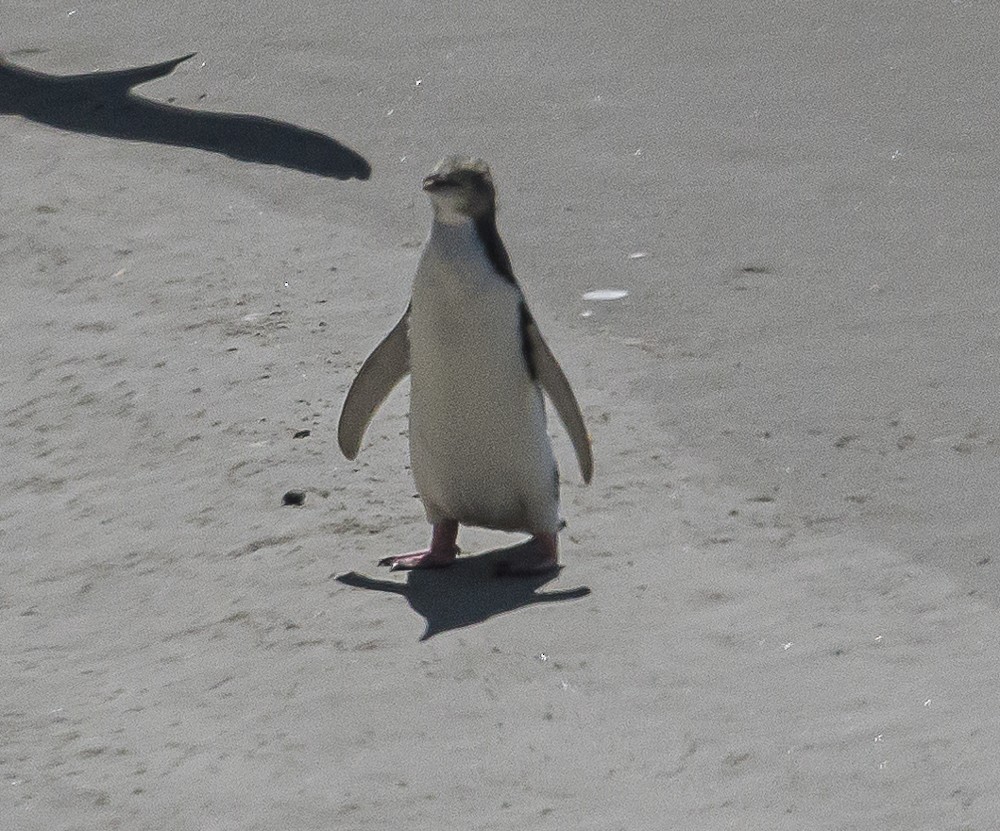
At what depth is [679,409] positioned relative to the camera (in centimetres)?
519

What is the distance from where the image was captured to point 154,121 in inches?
307

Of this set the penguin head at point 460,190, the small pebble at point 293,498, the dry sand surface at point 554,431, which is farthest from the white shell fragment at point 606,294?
the penguin head at point 460,190

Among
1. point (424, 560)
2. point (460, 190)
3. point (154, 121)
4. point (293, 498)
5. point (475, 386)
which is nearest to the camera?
point (460, 190)

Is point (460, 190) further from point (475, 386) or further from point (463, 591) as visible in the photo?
point (463, 591)

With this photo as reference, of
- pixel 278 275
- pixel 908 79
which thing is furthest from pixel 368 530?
pixel 908 79

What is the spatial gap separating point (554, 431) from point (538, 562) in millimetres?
854

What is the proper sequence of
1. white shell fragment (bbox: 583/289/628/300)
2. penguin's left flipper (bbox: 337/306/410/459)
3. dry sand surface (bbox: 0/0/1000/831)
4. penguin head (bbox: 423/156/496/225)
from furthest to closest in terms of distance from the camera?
white shell fragment (bbox: 583/289/628/300)
penguin's left flipper (bbox: 337/306/410/459)
penguin head (bbox: 423/156/496/225)
dry sand surface (bbox: 0/0/1000/831)

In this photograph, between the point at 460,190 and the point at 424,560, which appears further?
the point at 424,560

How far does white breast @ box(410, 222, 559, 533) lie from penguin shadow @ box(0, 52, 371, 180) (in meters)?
3.01

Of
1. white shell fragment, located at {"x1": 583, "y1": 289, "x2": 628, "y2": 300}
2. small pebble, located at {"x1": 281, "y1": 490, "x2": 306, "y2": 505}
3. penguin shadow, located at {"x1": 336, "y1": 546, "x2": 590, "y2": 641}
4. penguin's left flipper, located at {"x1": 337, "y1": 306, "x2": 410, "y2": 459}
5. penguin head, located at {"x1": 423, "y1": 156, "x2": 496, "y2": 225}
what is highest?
penguin head, located at {"x1": 423, "y1": 156, "x2": 496, "y2": 225}

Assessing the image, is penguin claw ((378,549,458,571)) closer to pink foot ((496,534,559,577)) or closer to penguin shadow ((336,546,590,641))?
penguin shadow ((336,546,590,641))

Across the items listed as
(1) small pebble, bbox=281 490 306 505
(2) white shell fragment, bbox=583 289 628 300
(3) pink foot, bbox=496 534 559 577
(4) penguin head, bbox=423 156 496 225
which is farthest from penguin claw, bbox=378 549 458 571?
(2) white shell fragment, bbox=583 289 628 300

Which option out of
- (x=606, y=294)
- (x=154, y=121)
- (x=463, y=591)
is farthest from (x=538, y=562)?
(x=154, y=121)

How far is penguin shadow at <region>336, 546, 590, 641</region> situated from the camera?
4.07 metres
